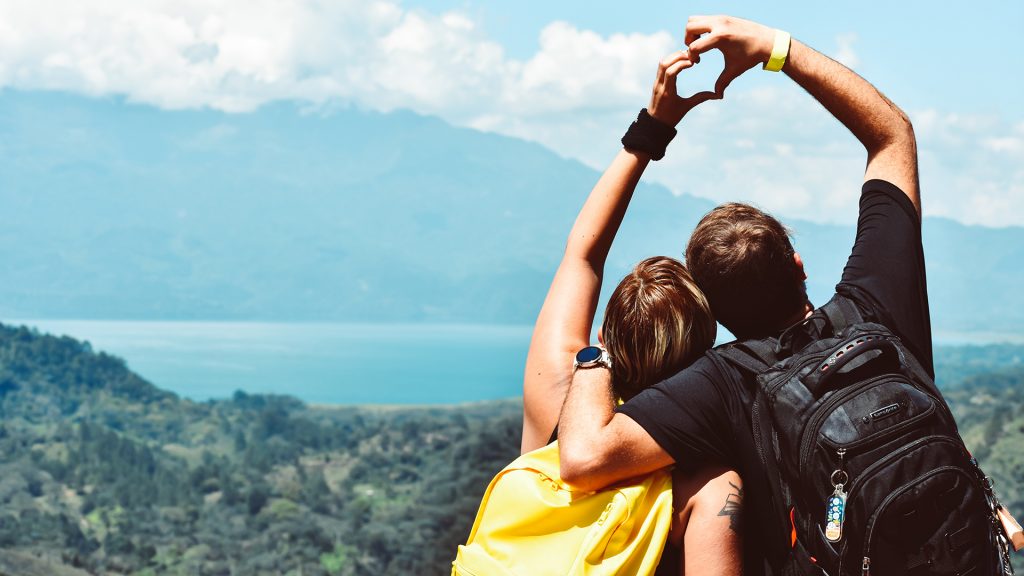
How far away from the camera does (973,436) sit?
61.9 m

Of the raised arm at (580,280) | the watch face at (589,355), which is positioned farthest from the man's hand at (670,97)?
the watch face at (589,355)

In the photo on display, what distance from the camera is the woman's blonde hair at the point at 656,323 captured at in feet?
7.00

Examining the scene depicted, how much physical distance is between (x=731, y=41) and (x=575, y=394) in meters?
0.85

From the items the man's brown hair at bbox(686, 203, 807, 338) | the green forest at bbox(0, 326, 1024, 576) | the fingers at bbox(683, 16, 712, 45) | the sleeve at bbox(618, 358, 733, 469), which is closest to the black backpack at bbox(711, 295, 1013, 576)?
the sleeve at bbox(618, 358, 733, 469)

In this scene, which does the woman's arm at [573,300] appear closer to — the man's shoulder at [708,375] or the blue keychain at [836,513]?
the man's shoulder at [708,375]

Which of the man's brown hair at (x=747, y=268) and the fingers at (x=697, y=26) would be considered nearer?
the man's brown hair at (x=747, y=268)

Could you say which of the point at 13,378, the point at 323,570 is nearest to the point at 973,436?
the point at 323,570

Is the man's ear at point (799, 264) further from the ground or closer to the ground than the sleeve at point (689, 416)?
further from the ground

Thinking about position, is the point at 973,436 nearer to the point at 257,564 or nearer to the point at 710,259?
the point at 257,564

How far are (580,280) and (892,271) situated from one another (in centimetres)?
67

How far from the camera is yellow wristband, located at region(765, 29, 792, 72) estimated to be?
7.76 feet

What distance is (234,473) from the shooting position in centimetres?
7512

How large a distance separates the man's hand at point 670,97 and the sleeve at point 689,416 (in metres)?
0.69

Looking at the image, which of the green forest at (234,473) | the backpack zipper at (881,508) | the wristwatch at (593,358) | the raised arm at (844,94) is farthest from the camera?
the green forest at (234,473)
